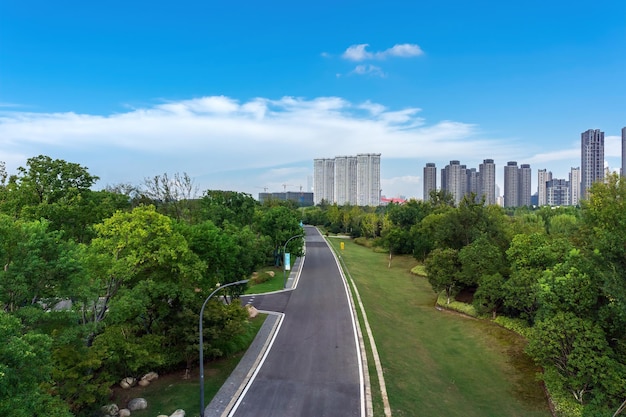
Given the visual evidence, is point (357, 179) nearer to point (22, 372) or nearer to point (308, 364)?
point (308, 364)

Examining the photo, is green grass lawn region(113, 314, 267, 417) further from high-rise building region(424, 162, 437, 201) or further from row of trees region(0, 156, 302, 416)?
high-rise building region(424, 162, 437, 201)

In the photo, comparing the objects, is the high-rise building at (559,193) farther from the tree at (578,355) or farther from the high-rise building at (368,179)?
the tree at (578,355)

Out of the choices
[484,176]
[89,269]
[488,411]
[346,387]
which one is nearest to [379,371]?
[346,387]

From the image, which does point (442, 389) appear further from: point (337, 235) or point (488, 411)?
point (337, 235)

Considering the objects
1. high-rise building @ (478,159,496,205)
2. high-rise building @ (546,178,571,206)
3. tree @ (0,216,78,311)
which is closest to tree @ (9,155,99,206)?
tree @ (0,216,78,311)

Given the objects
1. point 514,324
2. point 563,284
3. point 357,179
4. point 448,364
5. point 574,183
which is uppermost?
point 357,179

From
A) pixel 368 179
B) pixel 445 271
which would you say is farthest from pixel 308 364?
pixel 368 179
